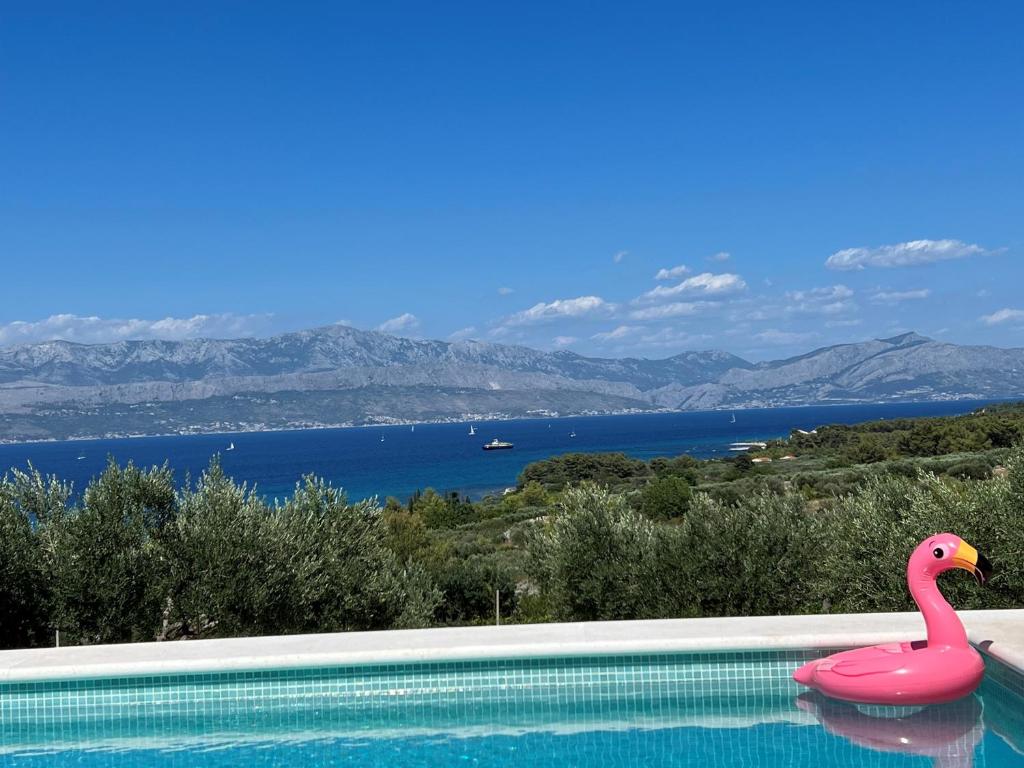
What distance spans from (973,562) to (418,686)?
479 cm

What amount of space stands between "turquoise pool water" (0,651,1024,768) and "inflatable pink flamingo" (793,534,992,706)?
25 cm

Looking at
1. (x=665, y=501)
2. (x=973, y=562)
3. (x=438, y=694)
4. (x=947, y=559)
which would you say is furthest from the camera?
(x=665, y=501)

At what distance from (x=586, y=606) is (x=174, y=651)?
4.85 m

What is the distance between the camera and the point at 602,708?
8188mm

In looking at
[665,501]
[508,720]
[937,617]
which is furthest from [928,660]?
[665,501]

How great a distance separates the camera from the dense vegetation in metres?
10.0

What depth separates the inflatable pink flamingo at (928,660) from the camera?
7.20m

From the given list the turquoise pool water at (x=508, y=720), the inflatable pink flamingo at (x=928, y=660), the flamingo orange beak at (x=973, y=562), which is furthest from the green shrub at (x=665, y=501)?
the flamingo orange beak at (x=973, y=562)

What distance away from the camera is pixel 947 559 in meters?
7.31

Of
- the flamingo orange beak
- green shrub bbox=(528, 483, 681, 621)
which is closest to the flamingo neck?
the flamingo orange beak

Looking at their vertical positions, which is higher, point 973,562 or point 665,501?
point 973,562

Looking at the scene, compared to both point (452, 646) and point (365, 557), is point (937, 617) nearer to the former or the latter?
point (452, 646)

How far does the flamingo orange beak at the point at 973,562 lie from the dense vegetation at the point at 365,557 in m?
3.58

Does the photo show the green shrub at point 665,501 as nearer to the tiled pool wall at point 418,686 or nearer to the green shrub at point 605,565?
the green shrub at point 605,565
